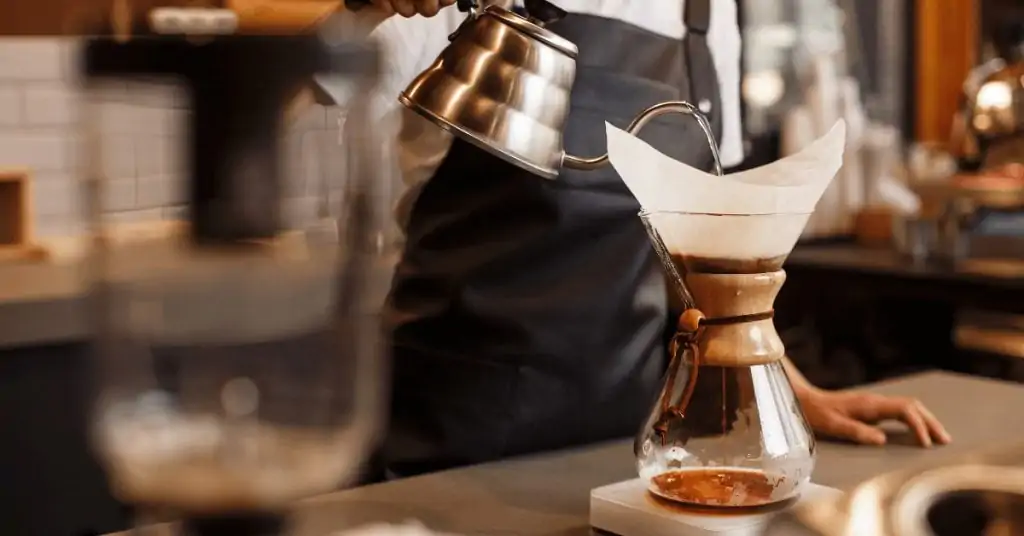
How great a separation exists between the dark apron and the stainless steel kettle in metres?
0.38

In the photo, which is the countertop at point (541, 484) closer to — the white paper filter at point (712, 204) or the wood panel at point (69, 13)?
the white paper filter at point (712, 204)

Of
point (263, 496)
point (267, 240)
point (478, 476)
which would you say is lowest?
point (478, 476)

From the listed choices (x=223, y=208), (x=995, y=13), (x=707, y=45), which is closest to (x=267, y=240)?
(x=223, y=208)

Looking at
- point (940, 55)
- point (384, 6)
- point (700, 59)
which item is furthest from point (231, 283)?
point (940, 55)

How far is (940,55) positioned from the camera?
12.9ft

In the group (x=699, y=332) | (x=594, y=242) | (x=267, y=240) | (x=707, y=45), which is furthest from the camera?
(x=707, y=45)

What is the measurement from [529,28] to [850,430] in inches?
22.1

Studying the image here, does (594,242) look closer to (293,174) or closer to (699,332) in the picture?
(699,332)

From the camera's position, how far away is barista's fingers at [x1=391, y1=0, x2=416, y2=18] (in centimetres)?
99

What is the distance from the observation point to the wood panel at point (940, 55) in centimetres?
388

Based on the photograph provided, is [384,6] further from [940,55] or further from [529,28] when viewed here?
[940,55]

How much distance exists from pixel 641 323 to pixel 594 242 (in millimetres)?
107

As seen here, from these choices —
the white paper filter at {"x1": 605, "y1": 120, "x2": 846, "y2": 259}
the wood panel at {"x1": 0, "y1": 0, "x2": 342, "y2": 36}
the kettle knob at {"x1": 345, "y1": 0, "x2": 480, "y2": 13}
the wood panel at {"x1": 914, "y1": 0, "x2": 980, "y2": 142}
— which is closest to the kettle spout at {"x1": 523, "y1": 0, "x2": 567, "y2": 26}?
the kettle knob at {"x1": 345, "y1": 0, "x2": 480, "y2": 13}

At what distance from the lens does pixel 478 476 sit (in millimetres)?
1119
